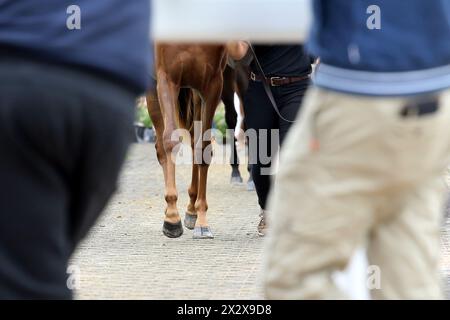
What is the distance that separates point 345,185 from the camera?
3014 mm

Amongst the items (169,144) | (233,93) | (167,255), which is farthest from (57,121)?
(233,93)

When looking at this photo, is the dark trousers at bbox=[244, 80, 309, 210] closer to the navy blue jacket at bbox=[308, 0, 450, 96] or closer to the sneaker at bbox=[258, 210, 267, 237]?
the sneaker at bbox=[258, 210, 267, 237]

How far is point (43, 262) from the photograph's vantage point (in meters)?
2.60

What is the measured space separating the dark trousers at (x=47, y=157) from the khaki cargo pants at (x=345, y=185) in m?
0.58

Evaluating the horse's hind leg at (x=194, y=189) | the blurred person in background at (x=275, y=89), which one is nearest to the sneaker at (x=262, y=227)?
the horse's hind leg at (x=194, y=189)

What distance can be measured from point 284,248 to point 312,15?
63cm

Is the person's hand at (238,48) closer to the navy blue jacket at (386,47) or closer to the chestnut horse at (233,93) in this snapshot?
the chestnut horse at (233,93)

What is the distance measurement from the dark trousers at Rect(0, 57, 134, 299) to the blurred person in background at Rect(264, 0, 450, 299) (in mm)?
582

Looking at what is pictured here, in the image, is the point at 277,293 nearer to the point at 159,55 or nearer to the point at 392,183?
the point at 392,183

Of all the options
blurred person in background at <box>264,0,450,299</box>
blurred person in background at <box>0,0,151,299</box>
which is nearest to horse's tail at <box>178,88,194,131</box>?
blurred person in background at <box>264,0,450,299</box>

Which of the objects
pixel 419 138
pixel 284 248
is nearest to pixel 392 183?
pixel 419 138

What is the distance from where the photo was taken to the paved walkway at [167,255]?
7.07m

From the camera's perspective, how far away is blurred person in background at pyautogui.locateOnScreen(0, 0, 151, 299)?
2.51 metres

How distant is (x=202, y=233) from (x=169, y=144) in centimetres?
76
